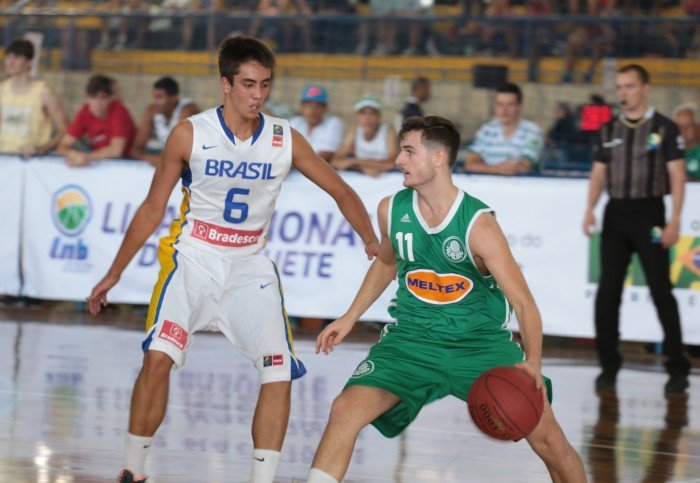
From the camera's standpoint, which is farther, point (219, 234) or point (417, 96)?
point (417, 96)

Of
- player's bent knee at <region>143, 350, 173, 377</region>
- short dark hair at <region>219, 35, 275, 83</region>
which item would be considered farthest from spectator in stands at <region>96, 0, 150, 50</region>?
player's bent knee at <region>143, 350, 173, 377</region>

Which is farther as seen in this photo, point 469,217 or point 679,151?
point 679,151

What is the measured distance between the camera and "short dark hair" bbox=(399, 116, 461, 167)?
567 centimetres

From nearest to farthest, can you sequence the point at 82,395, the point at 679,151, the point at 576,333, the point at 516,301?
the point at 516,301
the point at 82,395
the point at 679,151
the point at 576,333

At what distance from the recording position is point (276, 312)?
6.32m

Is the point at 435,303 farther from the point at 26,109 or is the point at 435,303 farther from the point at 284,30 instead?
the point at 284,30

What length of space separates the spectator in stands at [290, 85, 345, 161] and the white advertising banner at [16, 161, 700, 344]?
62 cm

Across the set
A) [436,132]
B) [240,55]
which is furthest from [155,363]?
[436,132]

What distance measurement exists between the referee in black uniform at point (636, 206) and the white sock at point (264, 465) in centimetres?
448

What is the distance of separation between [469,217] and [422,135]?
1.32 feet

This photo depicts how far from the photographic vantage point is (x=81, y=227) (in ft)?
43.1

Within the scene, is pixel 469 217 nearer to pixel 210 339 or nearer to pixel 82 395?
pixel 82 395

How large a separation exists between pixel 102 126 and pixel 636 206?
19.3ft

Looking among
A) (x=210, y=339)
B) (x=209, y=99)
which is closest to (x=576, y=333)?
(x=210, y=339)
